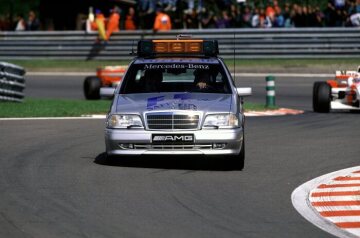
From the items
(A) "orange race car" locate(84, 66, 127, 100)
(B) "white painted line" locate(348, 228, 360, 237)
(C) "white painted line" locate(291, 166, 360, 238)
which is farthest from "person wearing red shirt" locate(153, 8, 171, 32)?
(B) "white painted line" locate(348, 228, 360, 237)

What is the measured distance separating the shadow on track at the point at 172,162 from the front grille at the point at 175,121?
1.44 ft

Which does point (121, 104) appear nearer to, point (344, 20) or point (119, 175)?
point (119, 175)

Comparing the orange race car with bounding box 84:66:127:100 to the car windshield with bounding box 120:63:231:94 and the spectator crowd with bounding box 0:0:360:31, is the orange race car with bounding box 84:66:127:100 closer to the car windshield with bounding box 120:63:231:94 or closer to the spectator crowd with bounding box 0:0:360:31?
the spectator crowd with bounding box 0:0:360:31

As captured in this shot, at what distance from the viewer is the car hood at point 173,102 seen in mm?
13805

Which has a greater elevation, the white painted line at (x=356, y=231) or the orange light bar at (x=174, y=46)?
the orange light bar at (x=174, y=46)

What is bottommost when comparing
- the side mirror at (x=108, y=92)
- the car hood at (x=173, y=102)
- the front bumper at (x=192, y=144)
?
the front bumper at (x=192, y=144)

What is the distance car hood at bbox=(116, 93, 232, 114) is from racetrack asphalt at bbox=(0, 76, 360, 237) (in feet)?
2.43

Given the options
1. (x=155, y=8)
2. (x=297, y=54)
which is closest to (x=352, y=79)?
(x=297, y=54)

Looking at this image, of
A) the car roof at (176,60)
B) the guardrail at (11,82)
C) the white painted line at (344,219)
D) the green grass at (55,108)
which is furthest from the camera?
the guardrail at (11,82)

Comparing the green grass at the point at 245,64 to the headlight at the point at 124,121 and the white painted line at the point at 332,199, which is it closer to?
the headlight at the point at 124,121

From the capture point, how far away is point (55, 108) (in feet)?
79.5

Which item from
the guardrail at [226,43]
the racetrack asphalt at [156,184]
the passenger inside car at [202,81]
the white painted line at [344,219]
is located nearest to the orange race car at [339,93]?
the racetrack asphalt at [156,184]

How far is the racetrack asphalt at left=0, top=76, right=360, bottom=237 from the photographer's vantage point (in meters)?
9.75

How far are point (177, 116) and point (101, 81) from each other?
1539 centimetres
